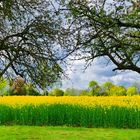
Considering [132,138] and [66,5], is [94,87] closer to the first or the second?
[132,138]

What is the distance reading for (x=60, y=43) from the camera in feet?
49.1

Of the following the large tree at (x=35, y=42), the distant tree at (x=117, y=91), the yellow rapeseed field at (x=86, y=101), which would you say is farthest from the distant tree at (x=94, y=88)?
the large tree at (x=35, y=42)

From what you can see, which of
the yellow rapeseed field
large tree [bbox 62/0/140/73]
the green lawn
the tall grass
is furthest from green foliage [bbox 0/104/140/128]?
large tree [bbox 62/0/140/73]

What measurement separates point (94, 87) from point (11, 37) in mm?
65520

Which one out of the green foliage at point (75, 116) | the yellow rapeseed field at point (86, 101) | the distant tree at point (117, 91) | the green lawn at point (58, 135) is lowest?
the green lawn at point (58, 135)

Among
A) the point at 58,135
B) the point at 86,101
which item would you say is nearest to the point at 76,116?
the point at 58,135

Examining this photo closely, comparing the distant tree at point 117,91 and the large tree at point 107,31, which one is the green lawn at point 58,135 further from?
the distant tree at point 117,91

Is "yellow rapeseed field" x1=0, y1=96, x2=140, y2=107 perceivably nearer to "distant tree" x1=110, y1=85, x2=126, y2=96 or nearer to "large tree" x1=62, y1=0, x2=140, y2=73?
"large tree" x1=62, y1=0, x2=140, y2=73

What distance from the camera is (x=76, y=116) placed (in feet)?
79.6

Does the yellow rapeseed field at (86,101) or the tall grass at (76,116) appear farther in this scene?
the yellow rapeseed field at (86,101)

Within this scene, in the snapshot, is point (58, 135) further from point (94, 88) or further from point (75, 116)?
point (94, 88)

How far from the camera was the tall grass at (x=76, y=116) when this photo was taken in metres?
23.9

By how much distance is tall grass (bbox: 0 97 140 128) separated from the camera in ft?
78.5

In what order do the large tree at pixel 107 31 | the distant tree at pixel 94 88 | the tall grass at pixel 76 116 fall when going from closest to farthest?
the large tree at pixel 107 31
the tall grass at pixel 76 116
the distant tree at pixel 94 88
